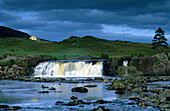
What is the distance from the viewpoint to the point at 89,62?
75500 millimetres

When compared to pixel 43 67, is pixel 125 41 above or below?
above

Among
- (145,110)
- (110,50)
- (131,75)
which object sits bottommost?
(145,110)

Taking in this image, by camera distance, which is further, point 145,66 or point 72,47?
point 72,47

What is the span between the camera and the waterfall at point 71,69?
73.9 meters

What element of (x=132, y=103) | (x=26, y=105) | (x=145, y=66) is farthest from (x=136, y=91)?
(x=145, y=66)

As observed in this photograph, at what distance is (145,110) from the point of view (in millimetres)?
25688

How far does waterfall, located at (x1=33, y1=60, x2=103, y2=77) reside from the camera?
73875mm

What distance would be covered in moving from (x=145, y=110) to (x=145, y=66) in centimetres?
4639

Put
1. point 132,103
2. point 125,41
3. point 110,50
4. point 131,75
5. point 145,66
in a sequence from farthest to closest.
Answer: point 125,41
point 110,50
point 145,66
point 131,75
point 132,103

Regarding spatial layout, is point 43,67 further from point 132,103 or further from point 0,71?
point 132,103

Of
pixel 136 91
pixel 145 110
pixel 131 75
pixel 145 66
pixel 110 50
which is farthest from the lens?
pixel 110 50

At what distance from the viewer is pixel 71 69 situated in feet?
250

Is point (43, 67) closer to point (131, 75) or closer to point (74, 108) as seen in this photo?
point (131, 75)

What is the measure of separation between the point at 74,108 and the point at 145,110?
604cm
